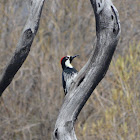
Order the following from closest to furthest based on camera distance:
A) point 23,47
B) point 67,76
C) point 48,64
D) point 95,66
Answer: point 95,66
point 23,47
point 67,76
point 48,64

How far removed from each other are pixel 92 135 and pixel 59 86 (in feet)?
4.63

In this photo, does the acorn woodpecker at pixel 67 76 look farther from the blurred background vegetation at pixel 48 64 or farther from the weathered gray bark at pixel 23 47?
the blurred background vegetation at pixel 48 64

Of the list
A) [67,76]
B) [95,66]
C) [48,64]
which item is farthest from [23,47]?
A: [48,64]

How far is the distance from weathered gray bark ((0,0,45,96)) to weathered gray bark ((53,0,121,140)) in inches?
20.3

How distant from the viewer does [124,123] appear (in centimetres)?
735

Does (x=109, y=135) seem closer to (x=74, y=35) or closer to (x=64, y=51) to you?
(x=64, y=51)

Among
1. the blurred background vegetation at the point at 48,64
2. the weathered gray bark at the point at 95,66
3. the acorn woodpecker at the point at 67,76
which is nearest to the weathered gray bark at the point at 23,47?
the weathered gray bark at the point at 95,66

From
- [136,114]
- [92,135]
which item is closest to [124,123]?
[136,114]

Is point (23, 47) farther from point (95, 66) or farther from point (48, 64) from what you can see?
point (48, 64)

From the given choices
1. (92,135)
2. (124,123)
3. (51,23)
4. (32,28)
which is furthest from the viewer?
(51,23)

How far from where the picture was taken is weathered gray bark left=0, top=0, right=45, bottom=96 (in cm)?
344

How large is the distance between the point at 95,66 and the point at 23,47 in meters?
0.65

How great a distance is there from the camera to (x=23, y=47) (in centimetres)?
344

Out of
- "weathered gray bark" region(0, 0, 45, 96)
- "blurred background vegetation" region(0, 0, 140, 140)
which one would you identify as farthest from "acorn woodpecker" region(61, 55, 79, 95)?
"blurred background vegetation" region(0, 0, 140, 140)
